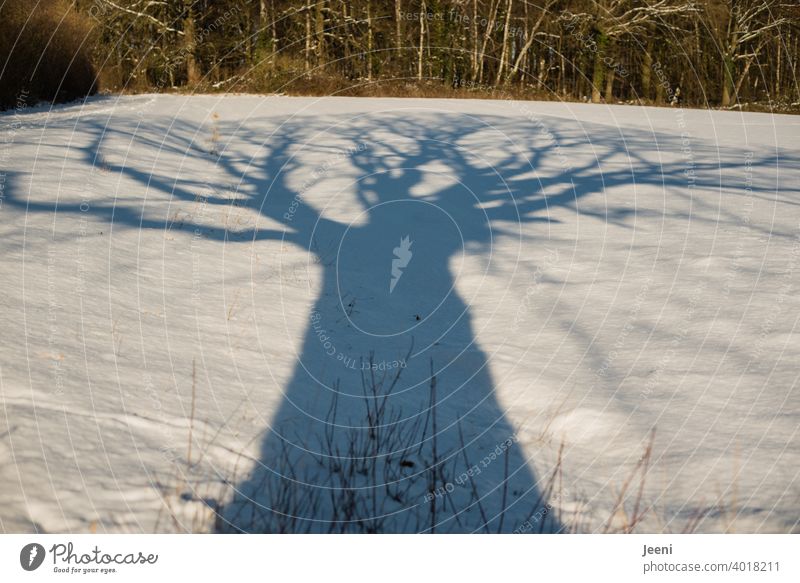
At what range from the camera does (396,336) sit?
497cm

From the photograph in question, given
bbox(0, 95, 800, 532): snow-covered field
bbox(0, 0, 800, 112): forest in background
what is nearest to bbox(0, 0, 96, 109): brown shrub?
bbox(0, 0, 800, 112): forest in background

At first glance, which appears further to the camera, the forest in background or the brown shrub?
the forest in background

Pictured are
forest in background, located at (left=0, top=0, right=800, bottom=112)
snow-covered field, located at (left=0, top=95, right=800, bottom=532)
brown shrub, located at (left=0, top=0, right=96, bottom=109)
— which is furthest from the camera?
forest in background, located at (left=0, top=0, right=800, bottom=112)

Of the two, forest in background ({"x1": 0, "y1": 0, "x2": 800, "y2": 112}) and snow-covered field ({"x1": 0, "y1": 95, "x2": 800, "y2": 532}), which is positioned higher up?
forest in background ({"x1": 0, "y1": 0, "x2": 800, "y2": 112})

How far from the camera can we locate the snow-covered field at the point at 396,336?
2.96 m

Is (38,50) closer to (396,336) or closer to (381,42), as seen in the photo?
(381,42)

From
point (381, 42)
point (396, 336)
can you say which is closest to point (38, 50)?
point (381, 42)

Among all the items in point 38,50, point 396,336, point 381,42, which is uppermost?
point 381,42

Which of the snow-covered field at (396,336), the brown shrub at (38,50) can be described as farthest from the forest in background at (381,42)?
the snow-covered field at (396,336)

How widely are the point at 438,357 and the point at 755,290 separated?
2.33 meters

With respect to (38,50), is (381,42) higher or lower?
higher

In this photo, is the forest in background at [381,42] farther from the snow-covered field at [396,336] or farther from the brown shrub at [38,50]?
the snow-covered field at [396,336]

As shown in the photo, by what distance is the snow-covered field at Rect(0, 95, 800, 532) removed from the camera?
2959mm

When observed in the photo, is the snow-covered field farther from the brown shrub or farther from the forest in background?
the forest in background
